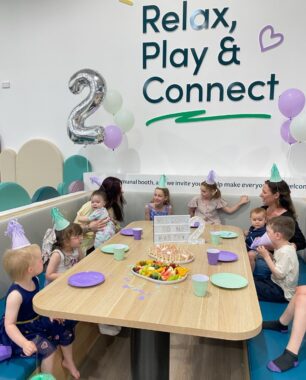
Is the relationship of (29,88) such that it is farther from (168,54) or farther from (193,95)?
(193,95)

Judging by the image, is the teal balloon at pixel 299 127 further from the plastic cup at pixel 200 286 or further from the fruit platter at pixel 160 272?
the plastic cup at pixel 200 286

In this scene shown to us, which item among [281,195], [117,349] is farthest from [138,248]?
[281,195]

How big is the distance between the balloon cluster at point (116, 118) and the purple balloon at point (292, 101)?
5.47 feet

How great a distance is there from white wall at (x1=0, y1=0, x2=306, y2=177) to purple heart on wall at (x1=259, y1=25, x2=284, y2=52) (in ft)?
0.18

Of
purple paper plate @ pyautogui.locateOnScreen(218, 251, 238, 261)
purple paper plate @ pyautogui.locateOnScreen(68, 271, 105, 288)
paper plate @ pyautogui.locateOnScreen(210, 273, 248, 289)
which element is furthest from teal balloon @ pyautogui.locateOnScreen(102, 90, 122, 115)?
paper plate @ pyautogui.locateOnScreen(210, 273, 248, 289)

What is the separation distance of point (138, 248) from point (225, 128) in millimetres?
2290

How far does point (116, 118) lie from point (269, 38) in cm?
193

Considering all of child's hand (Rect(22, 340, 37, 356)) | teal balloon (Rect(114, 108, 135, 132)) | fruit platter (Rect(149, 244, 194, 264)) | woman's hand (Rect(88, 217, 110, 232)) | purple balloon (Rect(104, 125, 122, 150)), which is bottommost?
child's hand (Rect(22, 340, 37, 356))

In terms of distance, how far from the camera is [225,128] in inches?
154

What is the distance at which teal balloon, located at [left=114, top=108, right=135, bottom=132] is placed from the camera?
150 inches

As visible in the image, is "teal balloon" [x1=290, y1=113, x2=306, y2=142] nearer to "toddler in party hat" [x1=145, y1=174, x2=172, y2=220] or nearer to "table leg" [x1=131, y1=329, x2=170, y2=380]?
"toddler in party hat" [x1=145, y1=174, x2=172, y2=220]

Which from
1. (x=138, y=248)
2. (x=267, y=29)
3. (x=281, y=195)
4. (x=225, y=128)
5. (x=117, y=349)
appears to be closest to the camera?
(x=138, y=248)

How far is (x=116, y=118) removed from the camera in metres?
3.84

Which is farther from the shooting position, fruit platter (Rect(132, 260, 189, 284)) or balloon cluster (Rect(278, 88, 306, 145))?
balloon cluster (Rect(278, 88, 306, 145))
